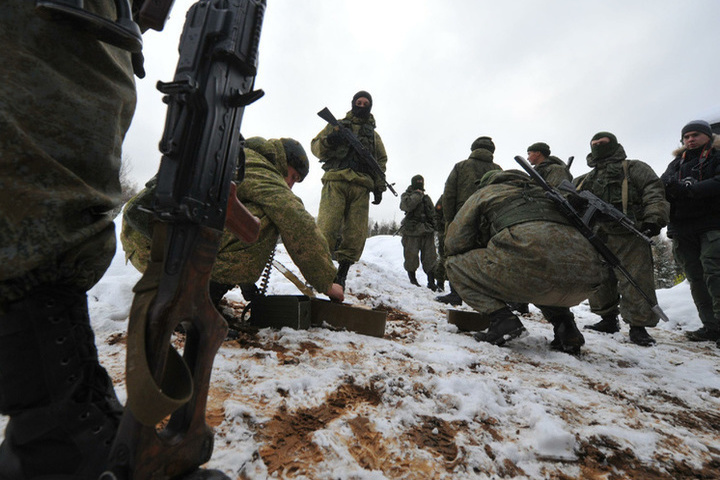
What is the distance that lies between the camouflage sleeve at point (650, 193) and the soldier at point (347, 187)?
116 inches

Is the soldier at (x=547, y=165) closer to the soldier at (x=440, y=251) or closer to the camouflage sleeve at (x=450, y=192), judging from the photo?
the camouflage sleeve at (x=450, y=192)

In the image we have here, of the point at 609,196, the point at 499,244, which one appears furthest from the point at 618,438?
the point at 609,196

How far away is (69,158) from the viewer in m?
0.71

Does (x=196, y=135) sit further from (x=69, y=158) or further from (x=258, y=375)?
(x=258, y=375)

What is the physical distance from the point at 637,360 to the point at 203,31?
3338 mm

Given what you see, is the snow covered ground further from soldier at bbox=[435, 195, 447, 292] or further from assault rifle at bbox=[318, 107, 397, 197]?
soldier at bbox=[435, 195, 447, 292]

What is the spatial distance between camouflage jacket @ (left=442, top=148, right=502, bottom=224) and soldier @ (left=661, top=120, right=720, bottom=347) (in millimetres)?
2194

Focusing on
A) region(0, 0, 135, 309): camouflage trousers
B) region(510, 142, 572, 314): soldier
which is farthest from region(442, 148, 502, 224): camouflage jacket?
region(0, 0, 135, 309): camouflage trousers

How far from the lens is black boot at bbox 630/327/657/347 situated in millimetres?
3330

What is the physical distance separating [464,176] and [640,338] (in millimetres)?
3041

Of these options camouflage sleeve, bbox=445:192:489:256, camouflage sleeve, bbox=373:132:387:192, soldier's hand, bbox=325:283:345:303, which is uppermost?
camouflage sleeve, bbox=373:132:387:192

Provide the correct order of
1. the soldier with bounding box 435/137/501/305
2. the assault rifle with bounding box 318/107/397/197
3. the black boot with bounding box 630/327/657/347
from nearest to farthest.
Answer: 1. the black boot with bounding box 630/327/657/347
2. the assault rifle with bounding box 318/107/397/197
3. the soldier with bounding box 435/137/501/305

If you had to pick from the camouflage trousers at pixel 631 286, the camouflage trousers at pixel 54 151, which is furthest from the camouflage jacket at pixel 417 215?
the camouflage trousers at pixel 54 151

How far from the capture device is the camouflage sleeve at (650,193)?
3492 millimetres
